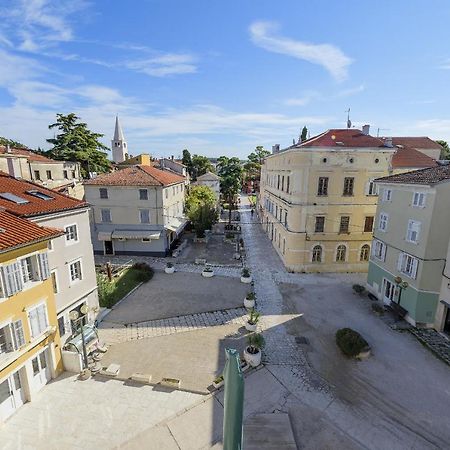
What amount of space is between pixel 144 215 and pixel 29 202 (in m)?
16.4

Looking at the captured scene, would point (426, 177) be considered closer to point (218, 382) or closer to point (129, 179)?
point (218, 382)

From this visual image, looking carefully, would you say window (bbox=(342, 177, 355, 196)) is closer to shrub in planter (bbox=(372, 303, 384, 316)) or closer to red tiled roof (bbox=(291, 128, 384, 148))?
red tiled roof (bbox=(291, 128, 384, 148))

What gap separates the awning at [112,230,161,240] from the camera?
32594mm

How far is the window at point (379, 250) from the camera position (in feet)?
76.7

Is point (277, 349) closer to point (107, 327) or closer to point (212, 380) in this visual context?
point (212, 380)

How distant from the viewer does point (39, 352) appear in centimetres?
1406

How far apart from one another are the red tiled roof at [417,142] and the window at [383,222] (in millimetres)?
22240

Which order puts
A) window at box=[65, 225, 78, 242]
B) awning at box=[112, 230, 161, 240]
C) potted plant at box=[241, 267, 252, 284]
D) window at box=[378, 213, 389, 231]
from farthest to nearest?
awning at box=[112, 230, 161, 240], potted plant at box=[241, 267, 252, 284], window at box=[378, 213, 389, 231], window at box=[65, 225, 78, 242]

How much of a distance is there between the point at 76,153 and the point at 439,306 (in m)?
55.4

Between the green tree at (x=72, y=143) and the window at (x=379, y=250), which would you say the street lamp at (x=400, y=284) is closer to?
the window at (x=379, y=250)

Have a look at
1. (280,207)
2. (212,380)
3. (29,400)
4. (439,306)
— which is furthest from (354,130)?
(29,400)

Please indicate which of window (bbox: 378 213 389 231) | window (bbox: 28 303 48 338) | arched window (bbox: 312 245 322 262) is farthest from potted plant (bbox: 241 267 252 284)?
window (bbox: 28 303 48 338)

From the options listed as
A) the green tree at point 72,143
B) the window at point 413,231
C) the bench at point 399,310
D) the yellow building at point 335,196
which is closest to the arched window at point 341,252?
the yellow building at point 335,196

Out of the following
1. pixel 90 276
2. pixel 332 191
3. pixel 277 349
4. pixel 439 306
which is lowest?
pixel 277 349
